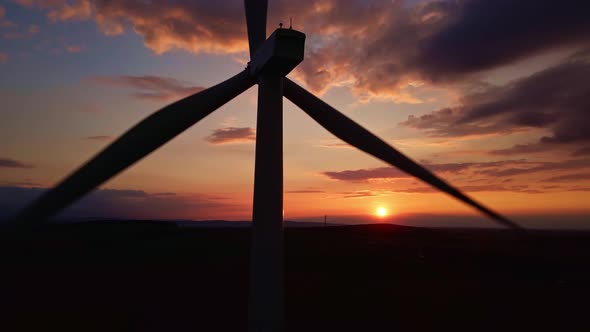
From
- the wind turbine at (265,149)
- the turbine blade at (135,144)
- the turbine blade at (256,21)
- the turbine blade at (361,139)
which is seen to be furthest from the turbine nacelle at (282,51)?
the turbine blade at (256,21)

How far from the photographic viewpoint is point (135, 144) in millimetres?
11062

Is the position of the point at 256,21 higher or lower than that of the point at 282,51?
higher

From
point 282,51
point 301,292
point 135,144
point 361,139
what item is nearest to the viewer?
point 135,144

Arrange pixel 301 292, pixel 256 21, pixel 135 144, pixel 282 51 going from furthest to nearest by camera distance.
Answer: pixel 301 292
pixel 256 21
pixel 282 51
pixel 135 144

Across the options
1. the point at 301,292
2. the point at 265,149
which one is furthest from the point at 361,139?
the point at 301,292

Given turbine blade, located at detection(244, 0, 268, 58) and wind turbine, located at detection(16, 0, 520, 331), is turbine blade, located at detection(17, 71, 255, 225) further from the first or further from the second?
turbine blade, located at detection(244, 0, 268, 58)

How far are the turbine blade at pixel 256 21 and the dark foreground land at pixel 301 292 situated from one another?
33.4ft

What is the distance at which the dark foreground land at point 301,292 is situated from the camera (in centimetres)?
2670

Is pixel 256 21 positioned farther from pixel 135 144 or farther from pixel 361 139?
pixel 135 144

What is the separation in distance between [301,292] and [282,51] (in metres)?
28.2

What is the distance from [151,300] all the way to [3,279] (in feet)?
79.4

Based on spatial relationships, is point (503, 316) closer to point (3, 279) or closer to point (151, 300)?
point (151, 300)

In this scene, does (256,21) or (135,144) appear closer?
(135,144)

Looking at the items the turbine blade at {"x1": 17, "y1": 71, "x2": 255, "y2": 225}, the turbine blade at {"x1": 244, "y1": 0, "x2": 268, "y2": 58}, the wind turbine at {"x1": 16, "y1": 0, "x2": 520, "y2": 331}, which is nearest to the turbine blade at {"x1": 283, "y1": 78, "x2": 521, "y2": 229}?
the wind turbine at {"x1": 16, "y1": 0, "x2": 520, "y2": 331}
